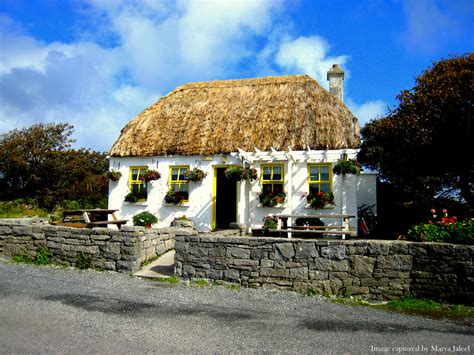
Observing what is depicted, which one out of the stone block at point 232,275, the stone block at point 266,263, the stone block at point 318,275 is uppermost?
the stone block at point 266,263

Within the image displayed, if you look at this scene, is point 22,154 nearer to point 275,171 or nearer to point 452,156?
point 275,171

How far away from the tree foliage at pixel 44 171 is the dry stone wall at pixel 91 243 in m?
9.47

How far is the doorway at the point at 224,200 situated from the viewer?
47.2 ft

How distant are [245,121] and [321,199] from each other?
14.1ft

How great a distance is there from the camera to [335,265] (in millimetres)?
7113

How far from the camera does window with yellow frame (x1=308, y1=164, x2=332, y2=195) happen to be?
1332 centimetres

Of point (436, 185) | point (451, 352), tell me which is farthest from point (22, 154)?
point (451, 352)

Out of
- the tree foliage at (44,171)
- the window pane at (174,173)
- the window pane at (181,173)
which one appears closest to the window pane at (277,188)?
the window pane at (181,173)

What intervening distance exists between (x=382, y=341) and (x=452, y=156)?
335 inches

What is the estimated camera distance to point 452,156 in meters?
11.5

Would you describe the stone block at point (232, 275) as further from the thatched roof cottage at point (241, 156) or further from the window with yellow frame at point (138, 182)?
the window with yellow frame at point (138, 182)

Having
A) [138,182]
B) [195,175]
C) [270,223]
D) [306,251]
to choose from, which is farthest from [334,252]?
[138,182]

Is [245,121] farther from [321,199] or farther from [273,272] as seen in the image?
[273,272]

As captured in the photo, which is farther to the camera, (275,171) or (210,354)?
(275,171)
